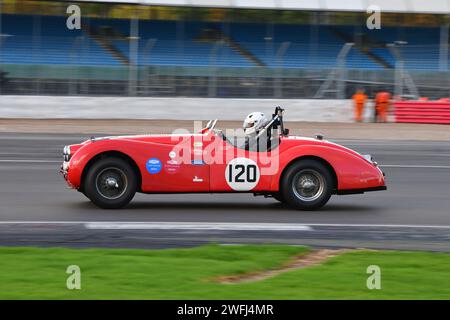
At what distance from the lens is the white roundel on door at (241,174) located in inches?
486

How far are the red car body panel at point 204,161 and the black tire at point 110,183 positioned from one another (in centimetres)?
12

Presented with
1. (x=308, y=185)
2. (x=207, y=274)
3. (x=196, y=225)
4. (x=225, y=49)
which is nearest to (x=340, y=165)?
(x=308, y=185)

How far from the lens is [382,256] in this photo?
375 inches

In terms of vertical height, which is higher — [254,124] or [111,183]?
[254,124]

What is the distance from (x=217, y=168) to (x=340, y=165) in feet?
5.32

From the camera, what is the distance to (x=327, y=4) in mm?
37875

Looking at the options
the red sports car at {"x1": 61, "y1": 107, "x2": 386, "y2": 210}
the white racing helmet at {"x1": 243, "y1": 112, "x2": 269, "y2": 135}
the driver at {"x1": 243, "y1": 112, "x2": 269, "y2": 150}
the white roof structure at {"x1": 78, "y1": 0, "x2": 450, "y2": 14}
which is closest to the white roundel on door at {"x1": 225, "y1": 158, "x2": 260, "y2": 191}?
the red sports car at {"x1": 61, "y1": 107, "x2": 386, "y2": 210}

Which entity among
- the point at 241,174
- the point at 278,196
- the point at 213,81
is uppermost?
the point at 213,81

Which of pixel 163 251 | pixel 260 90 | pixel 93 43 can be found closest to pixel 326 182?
pixel 163 251

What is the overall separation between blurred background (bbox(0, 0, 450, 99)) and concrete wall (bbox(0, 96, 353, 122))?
1.04 feet

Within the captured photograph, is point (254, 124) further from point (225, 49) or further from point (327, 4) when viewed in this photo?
point (327, 4)

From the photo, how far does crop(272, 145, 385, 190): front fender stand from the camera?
12.5 meters
